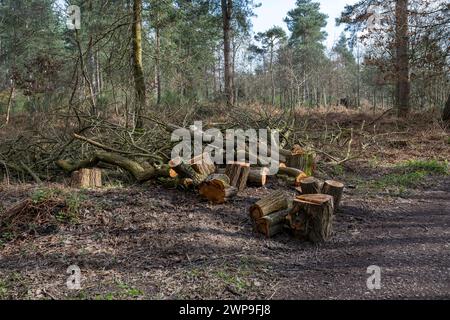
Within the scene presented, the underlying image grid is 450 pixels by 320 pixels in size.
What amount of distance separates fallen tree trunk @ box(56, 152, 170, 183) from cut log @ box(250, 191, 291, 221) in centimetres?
176

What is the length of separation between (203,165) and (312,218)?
2.07m

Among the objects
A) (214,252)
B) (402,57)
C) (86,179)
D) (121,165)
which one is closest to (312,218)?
(214,252)

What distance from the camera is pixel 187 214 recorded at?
4645 millimetres

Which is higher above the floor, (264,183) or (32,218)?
(264,183)

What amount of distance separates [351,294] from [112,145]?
16.8 ft

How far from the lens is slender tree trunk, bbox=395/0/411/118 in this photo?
12188mm

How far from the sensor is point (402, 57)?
1273 cm

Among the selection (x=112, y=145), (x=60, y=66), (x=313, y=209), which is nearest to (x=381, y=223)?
(x=313, y=209)

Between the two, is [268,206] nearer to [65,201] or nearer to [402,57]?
[65,201]

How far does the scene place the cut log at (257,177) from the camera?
233 inches

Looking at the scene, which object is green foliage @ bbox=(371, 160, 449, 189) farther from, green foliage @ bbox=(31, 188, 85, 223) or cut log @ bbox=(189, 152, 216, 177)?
green foliage @ bbox=(31, 188, 85, 223)

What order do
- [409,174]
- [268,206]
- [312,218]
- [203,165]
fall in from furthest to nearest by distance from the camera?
[409,174] → [203,165] → [268,206] → [312,218]

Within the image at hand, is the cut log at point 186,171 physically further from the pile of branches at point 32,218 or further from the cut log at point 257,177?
the pile of branches at point 32,218
